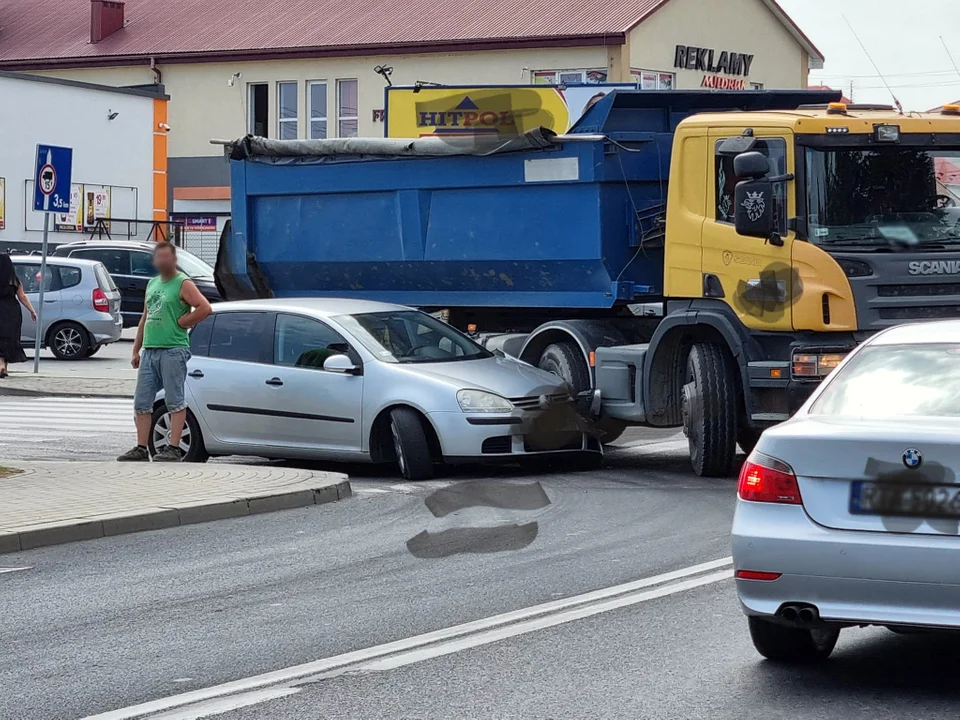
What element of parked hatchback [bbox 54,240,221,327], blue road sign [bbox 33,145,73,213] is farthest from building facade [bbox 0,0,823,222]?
Result: blue road sign [bbox 33,145,73,213]

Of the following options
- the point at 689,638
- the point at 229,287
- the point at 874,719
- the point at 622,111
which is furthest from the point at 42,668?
the point at 229,287

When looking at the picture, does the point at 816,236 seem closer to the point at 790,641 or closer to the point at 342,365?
the point at 342,365

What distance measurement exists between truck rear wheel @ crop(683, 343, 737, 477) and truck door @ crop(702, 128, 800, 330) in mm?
488

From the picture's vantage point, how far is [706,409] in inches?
503

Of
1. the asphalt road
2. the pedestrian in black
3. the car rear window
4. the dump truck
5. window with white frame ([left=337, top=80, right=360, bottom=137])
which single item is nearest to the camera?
the asphalt road

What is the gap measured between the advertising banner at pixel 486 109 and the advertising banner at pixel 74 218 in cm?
2459

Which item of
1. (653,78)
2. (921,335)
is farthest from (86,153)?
(921,335)

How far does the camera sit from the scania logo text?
1212 cm

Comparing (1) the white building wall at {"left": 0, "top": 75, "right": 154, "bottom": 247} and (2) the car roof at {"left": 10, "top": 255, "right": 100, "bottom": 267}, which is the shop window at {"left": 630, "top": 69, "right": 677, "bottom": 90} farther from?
(2) the car roof at {"left": 10, "top": 255, "right": 100, "bottom": 267}

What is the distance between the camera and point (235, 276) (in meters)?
17.2

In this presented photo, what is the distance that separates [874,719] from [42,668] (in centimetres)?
322

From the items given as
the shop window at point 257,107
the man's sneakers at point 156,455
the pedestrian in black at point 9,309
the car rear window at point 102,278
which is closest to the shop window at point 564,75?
the shop window at point 257,107

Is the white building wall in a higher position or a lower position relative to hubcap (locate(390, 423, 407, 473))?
higher

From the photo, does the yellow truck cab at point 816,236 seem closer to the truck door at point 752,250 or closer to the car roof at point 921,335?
the truck door at point 752,250
